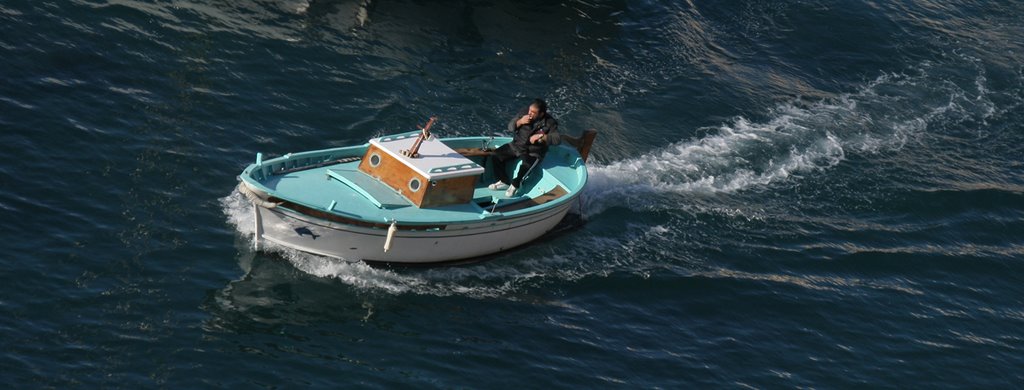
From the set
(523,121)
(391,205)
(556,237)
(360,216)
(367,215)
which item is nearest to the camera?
(360,216)

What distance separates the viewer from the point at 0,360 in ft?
57.2

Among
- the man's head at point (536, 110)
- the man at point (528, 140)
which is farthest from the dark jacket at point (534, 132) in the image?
the man's head at point (536, 110)

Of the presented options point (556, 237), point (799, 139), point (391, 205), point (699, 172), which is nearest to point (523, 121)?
point (556, 237)

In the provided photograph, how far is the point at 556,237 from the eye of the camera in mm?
24844

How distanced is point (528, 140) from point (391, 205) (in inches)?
160

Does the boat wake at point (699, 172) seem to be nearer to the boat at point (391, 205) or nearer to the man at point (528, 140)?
the boat at point (391, 205)

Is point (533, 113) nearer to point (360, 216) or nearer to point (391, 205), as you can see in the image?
point (391, 205)

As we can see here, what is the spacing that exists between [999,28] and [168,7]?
95.7 ft

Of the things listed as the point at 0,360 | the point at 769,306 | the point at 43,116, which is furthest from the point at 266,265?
the point at 769,306

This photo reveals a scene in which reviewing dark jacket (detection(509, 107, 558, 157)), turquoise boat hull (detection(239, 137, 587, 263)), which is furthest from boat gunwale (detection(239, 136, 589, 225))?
dark jacket (detection(509, 107, 558, 157))

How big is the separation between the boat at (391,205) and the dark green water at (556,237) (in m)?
0.55

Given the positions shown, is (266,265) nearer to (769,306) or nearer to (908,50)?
(769,306)

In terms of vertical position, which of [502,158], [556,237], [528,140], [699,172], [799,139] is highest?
[528,140]

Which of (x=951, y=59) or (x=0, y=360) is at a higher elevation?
(x=951, y=59)
